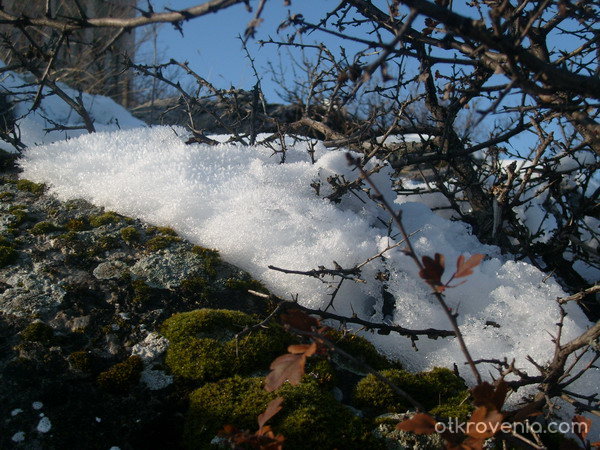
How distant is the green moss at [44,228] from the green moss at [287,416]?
57.0 inches

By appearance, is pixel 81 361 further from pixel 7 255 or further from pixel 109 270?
pixel 7 255

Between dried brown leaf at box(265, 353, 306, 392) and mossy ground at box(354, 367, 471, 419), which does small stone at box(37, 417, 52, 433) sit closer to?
dried brown leaf at box(265, 353, 306, 392)

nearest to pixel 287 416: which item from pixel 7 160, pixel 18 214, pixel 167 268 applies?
pixel 167 268

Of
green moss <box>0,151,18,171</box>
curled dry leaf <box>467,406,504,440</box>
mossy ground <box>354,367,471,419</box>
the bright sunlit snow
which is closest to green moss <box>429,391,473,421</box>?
mossy ground <box>354,367,471,419</box>

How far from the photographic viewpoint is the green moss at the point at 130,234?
2.59 m

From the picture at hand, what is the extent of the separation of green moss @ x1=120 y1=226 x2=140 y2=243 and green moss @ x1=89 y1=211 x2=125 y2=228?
0.48ft

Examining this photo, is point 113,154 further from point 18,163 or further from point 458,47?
point 458,47

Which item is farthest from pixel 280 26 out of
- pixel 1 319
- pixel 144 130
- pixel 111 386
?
pixel 144 130

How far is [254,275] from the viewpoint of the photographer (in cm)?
245

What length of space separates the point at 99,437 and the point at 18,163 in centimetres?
259

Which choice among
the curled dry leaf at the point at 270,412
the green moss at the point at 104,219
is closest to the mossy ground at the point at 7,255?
the green moss at the point at 104,219

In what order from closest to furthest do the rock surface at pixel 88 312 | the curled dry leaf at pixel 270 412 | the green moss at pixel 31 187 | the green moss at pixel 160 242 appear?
1. the curled dry leaf at pixel 270 412
2. the rock surface at pixel 88 312
3. the green moss at pixel 160 242
4. the green moss at pixel 31 187

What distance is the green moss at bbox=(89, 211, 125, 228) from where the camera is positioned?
8.90 feet

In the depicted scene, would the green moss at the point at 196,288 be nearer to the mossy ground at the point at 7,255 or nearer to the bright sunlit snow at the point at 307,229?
the bright sunlit snow at the point at 307,229
